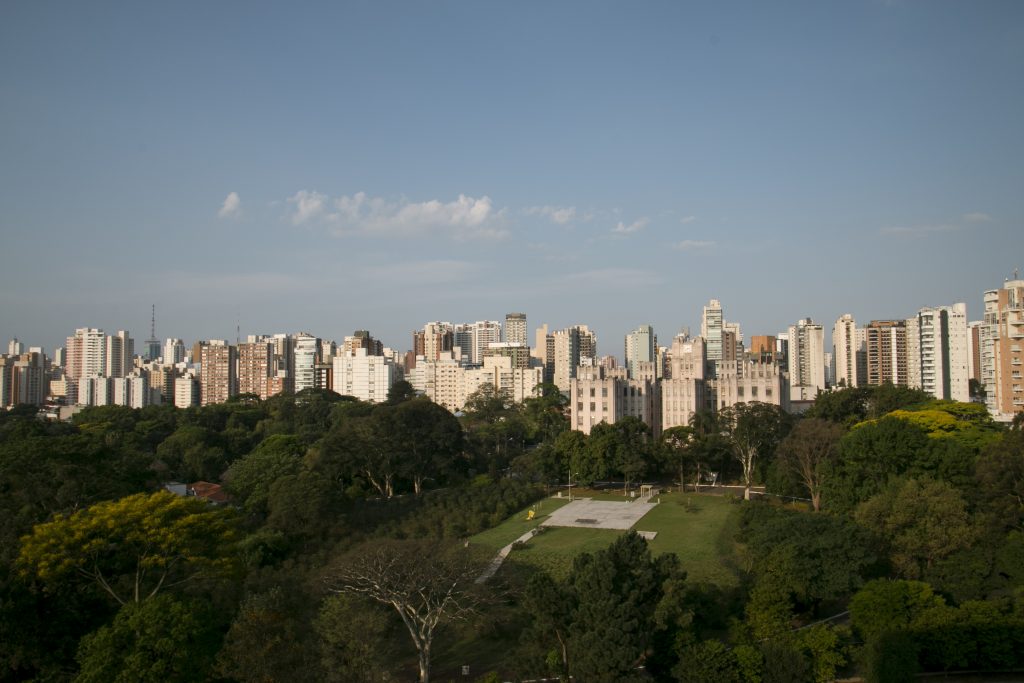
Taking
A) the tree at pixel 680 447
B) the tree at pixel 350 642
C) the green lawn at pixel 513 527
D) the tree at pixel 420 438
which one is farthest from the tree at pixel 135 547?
the tree at pixel 680 447

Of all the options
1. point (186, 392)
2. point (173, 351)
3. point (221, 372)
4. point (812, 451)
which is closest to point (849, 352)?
point (812, 451)

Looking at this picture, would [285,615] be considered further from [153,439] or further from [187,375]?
[187,375]

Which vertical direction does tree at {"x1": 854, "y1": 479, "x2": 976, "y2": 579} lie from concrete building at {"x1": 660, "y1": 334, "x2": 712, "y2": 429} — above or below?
below

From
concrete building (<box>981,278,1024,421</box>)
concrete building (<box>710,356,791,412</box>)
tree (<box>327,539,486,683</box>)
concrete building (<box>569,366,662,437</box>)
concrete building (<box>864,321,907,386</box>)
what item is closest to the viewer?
tree (<box>327,539,486,683</box>)

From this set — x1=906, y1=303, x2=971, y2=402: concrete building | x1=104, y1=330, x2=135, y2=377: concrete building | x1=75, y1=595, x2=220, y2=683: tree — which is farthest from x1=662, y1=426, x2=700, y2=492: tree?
x1=104, y1=330, x2=135, y2=377: concrete building

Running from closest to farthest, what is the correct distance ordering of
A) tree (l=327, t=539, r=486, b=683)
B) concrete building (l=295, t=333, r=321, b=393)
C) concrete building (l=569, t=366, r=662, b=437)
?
1. tree (l=327, t=539, r=486, b=683)
2. concrete building (l=569, t=366, r=662, b=437)
3. concrete building (l=295, t=333, r=321, b=393)

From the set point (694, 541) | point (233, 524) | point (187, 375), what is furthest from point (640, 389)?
point (187, 375)

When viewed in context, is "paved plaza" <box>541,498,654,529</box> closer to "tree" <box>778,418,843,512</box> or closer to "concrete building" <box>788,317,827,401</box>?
"tree" <box>778,418,843,512</box>

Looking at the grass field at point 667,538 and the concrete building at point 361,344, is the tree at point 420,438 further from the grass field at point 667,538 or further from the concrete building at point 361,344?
the concrete building at point 361,344
